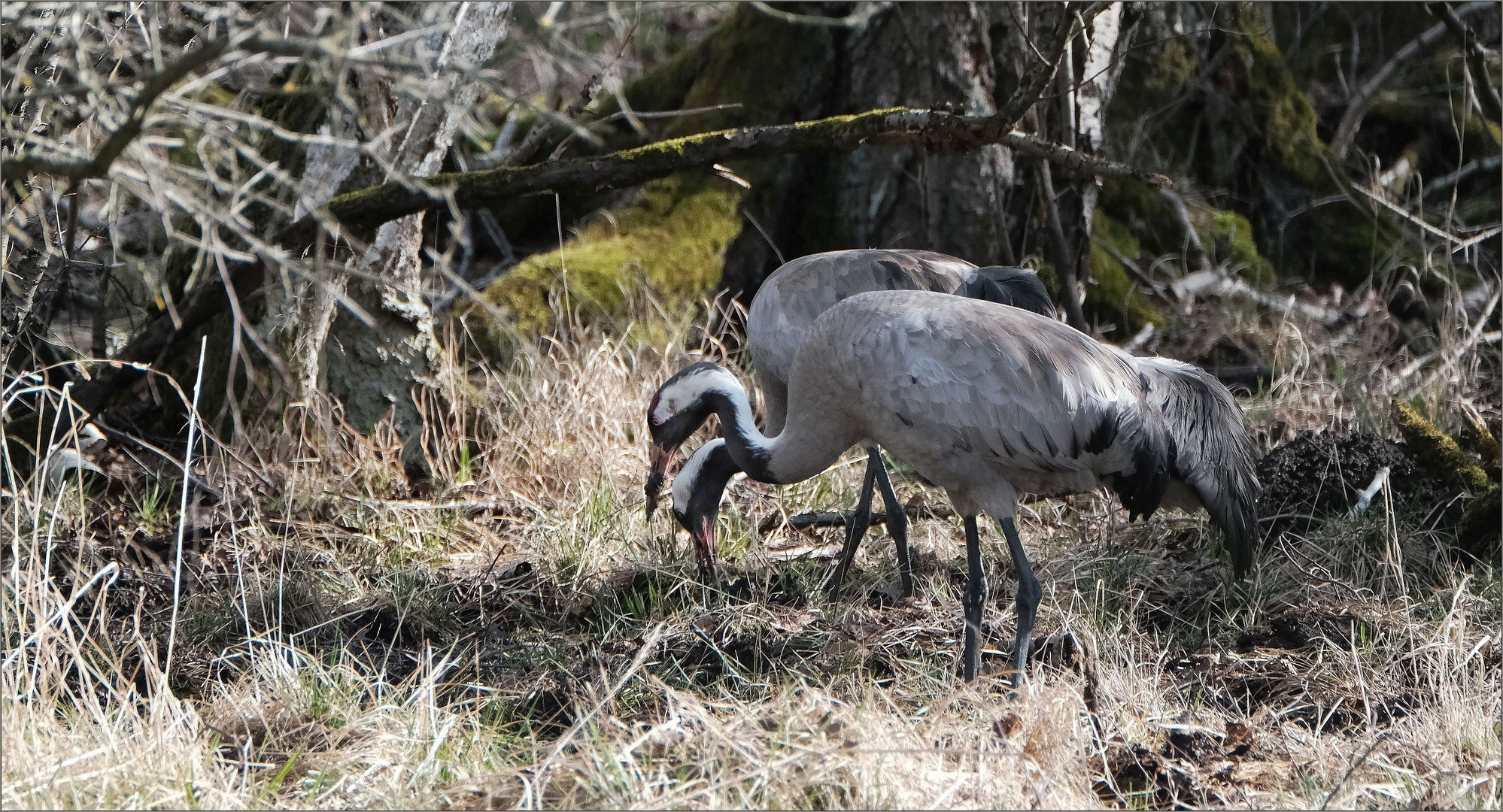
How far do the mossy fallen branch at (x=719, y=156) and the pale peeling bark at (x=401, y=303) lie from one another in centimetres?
43

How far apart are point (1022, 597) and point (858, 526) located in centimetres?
88

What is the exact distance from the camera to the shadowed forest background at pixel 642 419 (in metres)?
3.01

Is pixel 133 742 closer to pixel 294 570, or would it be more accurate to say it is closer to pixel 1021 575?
pixel 294 570

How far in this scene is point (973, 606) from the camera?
12.9 ft

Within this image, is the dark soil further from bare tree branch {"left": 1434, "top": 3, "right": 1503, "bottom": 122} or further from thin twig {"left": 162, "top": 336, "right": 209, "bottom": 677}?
thin twig {"left": 162, "top": 336, "right": 209, "bottom": 677}

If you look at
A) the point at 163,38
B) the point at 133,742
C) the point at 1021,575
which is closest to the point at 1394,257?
the point at 1021,575

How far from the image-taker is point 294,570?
4.45 meters

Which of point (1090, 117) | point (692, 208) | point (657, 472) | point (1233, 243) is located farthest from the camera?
point (1233, 243)

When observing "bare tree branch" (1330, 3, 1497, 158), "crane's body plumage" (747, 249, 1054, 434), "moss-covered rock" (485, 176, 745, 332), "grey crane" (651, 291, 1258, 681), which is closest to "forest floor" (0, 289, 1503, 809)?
"moss-covered rock" (485, 176, 745, 332)

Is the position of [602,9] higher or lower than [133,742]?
higher

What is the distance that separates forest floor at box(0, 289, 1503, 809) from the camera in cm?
304

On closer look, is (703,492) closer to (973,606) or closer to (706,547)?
(706,547)

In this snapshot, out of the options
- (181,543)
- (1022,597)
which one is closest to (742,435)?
(1022,597)

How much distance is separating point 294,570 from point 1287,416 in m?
4.06
